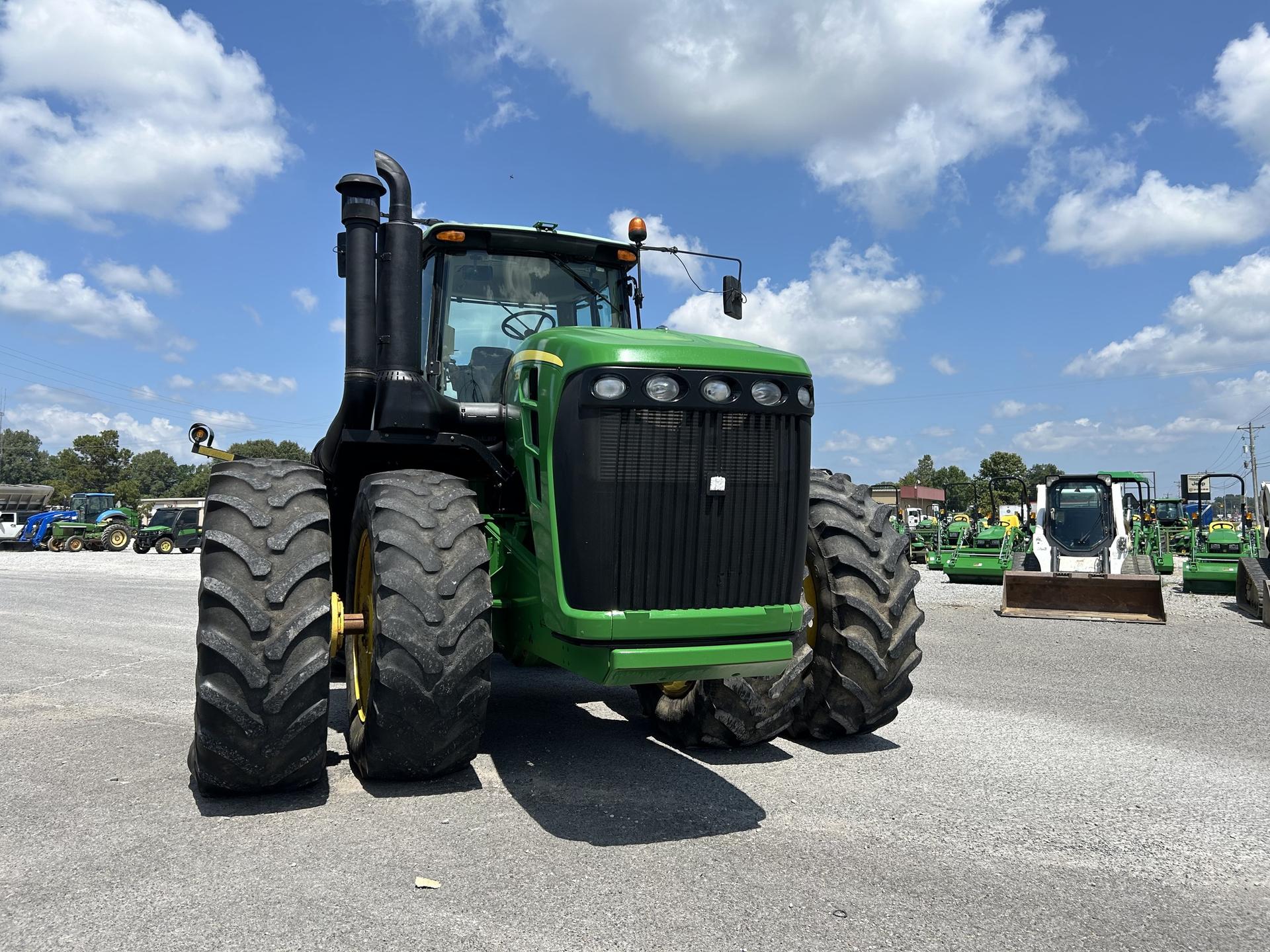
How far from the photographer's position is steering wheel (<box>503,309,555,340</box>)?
5691mm

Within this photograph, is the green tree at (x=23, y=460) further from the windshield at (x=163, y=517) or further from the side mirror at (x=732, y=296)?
the side mirror at (x=732, y=296)

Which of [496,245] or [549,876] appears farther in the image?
[496,245]

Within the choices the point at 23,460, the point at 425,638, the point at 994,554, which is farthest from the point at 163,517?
the point at 23,460

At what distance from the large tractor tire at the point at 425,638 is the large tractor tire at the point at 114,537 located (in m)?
41.0

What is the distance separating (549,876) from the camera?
132 inches

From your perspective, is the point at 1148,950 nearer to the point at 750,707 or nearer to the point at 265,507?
the point at 750,707

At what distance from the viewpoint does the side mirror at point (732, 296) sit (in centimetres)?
594

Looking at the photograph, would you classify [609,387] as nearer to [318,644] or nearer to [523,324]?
[318,644]

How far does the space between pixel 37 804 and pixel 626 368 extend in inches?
129

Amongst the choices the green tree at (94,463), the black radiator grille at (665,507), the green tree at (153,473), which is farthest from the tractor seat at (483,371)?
the green tree at (153,473)

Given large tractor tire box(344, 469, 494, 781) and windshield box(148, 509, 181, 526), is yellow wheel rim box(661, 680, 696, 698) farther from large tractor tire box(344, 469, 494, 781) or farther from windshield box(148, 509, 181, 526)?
windshield box(148, 509, 181, 526)

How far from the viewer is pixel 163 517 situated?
3934 centimetres

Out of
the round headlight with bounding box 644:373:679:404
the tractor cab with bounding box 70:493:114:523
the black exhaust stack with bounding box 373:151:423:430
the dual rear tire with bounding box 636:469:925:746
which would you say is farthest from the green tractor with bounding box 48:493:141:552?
the round headlight with bounding box 644:373:679:404

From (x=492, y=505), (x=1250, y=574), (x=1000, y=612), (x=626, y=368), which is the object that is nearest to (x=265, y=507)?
(x=492, y=505)
